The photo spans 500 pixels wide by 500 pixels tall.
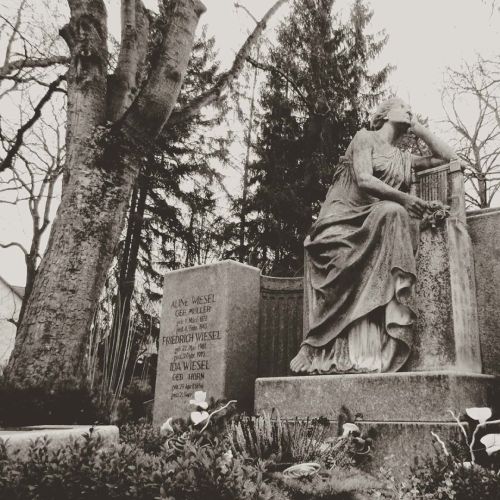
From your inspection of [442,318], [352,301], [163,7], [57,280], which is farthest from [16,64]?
[442,318]

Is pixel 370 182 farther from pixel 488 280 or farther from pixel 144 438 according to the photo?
pixel 144 438

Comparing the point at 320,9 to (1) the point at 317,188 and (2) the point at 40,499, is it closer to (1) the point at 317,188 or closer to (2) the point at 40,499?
(1) the point at 317,188

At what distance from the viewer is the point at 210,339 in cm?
629

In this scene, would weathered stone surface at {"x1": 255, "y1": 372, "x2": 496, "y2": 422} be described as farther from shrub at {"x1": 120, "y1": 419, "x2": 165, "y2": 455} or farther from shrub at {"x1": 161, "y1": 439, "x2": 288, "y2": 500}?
shrub at {"x1": 161, "y1": 439, "x2": 288, "y2": 500}

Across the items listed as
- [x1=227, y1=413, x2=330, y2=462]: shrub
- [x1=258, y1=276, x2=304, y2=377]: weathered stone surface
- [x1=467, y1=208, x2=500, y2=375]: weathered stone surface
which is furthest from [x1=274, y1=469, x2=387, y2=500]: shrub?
[x1=258, y1=276, x2=304, y2=377]: weathered stone surface

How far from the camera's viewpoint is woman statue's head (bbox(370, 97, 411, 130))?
532 cm

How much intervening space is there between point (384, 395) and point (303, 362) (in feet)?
2.94

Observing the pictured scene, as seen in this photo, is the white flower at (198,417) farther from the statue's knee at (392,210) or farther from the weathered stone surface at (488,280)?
the weathered stone surface at (488,280)

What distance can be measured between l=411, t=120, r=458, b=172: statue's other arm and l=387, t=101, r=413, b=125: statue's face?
6.7 inches

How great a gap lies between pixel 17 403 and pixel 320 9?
1402cm

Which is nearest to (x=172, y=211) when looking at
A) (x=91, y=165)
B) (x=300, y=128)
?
(x=300, y=128)

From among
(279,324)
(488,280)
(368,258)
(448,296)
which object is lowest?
(448,296)

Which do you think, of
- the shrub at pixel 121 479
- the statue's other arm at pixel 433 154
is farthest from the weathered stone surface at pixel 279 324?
the shrub at pixel 121 479

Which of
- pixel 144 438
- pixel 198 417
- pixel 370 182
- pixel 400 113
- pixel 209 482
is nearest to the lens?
pixel 209 482
